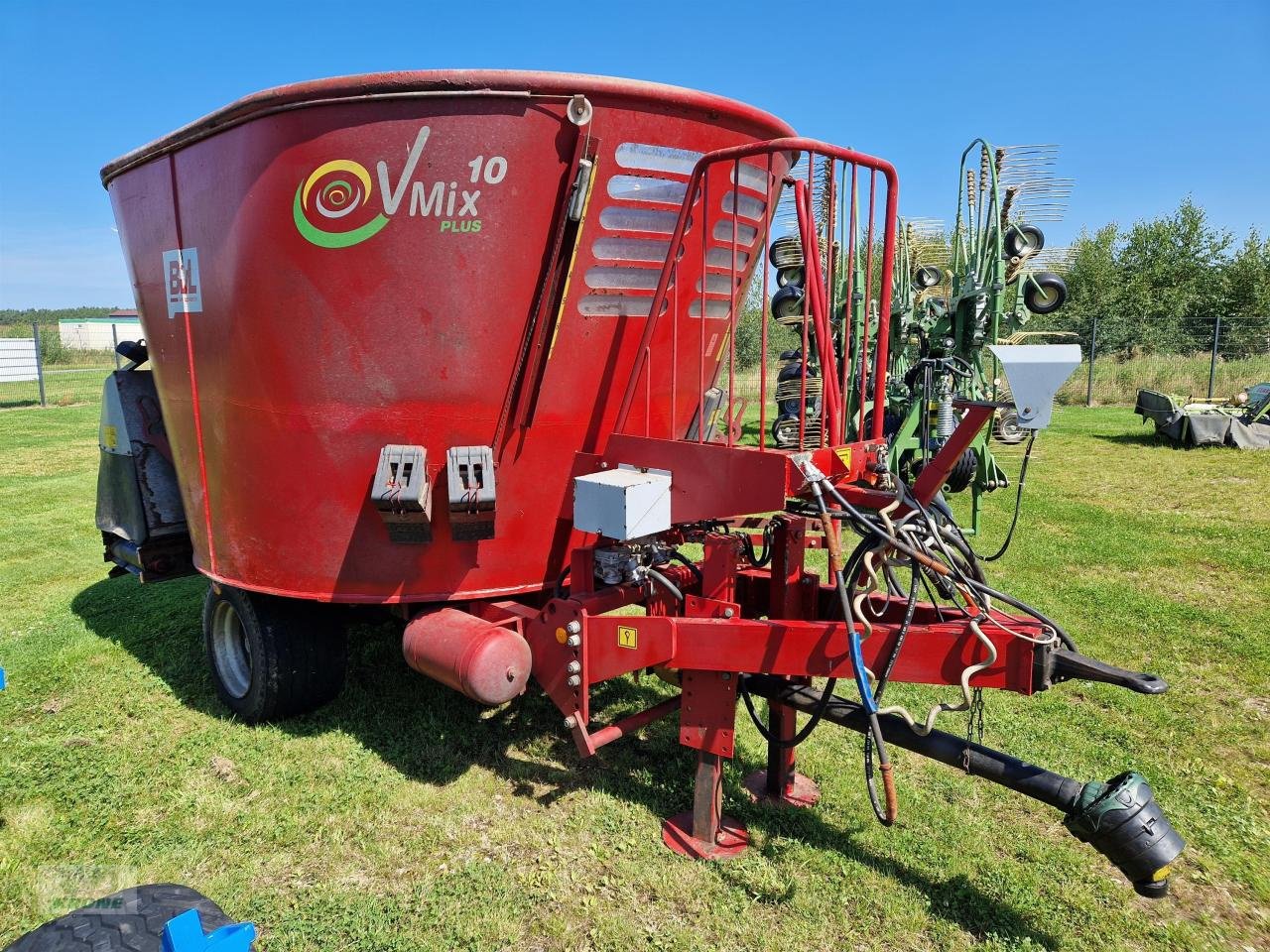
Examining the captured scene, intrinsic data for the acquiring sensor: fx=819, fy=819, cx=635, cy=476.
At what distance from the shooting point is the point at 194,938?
156 cm

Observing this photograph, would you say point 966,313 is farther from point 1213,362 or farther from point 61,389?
point 61,389

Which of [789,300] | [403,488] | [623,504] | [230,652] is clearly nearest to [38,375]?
[789,300]

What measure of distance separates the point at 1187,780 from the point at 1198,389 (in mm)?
18624

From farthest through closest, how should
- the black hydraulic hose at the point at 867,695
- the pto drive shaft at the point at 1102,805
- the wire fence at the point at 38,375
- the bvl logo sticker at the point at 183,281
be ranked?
the wire fence at the point at 38,375 < the bvl logo sticker at the point at 183,281 < the black hydraulic hose at the point at 867,695 < the pto drive shaft at the point at 1102,805

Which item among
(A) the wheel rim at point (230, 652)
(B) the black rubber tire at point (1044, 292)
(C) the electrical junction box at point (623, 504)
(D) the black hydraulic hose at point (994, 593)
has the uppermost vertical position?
(B) the black rubber tire at point (1044, 292)

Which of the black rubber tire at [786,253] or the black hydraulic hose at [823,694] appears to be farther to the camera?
the black rubber tire at [786,253]

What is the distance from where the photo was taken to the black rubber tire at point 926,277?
37.0 feet

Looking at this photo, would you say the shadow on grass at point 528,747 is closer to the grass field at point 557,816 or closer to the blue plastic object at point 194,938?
the grass field at point 557,816

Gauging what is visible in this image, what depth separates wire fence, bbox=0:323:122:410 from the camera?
2131 cm

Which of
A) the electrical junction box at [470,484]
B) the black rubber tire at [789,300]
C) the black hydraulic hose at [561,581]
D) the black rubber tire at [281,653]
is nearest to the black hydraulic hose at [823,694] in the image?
the black hydraulic hose at [561,581]

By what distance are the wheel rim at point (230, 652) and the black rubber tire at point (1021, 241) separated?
28.2ft

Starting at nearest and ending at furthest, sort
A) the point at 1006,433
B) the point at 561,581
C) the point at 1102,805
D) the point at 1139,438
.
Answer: the point at 1102,805, the point at 561,581, the point at 1006,433, the point at 1139,438

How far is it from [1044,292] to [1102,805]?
28.0ft

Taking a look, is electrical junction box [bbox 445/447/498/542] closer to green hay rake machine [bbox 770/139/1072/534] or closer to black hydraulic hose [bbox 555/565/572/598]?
black hydraulic hose [bbox 555/565/572/598]
